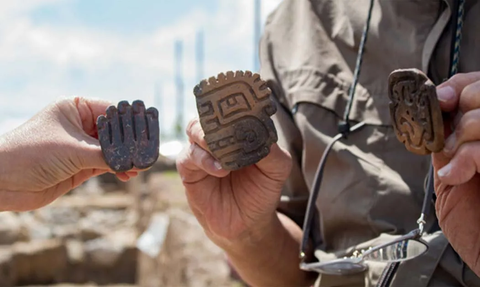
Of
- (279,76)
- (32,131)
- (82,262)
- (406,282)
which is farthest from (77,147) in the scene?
(82,262)

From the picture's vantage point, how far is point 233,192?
1.93 m

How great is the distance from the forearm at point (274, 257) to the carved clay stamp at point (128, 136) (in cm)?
53

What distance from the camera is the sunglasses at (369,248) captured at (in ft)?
5.41

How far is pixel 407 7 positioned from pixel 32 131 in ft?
3.71

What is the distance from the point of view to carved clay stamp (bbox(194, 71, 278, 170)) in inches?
64.1

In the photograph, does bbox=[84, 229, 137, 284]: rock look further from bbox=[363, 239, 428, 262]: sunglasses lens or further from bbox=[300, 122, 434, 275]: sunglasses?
bbox=[363, 239, 428, 262]: sunglasses lens

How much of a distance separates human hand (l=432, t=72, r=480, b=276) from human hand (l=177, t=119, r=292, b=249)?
0.52m

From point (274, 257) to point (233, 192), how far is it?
359 millimetres

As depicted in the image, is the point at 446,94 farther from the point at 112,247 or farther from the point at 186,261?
the point at 112,247

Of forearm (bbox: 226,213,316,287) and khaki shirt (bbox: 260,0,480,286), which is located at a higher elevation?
khaki shirt (bbox: 260,0,480,286)

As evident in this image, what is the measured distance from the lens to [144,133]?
1694mm

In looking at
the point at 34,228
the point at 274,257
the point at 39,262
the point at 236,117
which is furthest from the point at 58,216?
the point at 236,117

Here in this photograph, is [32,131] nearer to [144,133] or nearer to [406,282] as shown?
[144,133]

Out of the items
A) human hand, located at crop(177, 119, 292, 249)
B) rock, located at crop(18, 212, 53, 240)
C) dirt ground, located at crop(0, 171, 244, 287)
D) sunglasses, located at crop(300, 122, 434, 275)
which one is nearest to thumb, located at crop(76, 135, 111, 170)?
human hand, located at crop(177, 119, 292, 249)
